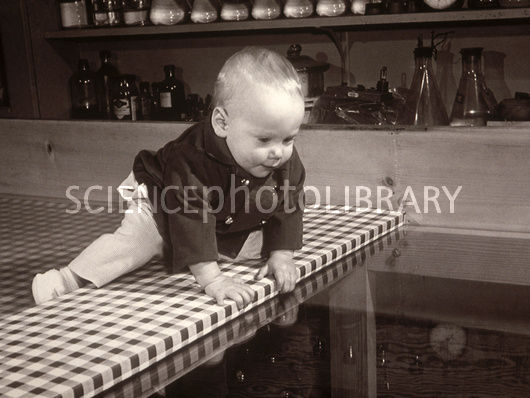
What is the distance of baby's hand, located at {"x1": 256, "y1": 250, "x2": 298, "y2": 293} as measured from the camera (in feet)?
3.23

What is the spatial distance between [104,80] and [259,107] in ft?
4.84

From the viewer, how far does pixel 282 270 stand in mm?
1000

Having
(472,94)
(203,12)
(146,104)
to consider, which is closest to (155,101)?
(146,104)

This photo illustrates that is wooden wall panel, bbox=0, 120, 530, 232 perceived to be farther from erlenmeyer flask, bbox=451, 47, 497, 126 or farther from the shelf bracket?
the shelf bracket

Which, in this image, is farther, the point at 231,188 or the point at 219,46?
A: the point at 219,46

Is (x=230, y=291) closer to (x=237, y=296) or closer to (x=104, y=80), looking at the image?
(x=237, y=296)

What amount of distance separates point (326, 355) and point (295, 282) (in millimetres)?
266

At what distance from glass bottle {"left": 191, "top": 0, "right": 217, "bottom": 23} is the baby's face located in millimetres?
1043

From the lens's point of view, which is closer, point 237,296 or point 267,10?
point 237,296

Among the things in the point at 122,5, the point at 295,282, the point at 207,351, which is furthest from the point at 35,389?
the point at 122,5

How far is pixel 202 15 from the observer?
1.97 metres

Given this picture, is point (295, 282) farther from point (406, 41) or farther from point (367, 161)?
point (406, 41)

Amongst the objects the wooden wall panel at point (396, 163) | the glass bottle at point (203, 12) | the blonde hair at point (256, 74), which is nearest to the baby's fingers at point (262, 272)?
the blonde hair at point (256, 74)

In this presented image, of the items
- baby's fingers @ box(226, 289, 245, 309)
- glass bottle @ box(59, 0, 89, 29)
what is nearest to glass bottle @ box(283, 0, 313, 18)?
glass bottle @ box(59, 0, 89, 29)
